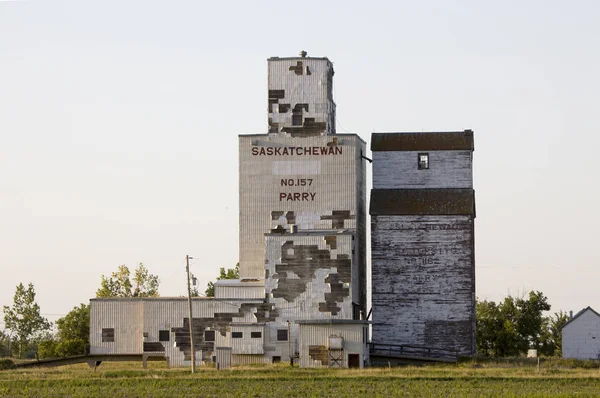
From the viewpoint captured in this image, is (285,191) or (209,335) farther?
(285,191)

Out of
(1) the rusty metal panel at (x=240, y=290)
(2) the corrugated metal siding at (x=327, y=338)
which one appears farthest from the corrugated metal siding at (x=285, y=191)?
(2) the corrugated metal siding at (x=327, y=338)

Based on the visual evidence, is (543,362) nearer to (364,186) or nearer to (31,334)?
(364,186)

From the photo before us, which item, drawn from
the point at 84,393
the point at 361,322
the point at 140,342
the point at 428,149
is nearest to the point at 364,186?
the point at 428,149

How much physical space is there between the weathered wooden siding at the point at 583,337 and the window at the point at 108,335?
2834cm

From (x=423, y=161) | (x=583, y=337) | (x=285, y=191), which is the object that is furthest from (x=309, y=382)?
(x=583, y=337)

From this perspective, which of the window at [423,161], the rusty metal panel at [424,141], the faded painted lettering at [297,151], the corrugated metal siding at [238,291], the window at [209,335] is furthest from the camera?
the window at [423,161]

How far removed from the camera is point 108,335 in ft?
262

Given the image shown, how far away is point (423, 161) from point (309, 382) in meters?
25.8

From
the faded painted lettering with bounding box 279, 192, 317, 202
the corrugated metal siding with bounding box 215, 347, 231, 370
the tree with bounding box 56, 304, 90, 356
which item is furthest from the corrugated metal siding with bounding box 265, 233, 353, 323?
the tree with bounding box 56, 304, 90, 356

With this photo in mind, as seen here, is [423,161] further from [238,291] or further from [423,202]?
[238,291]

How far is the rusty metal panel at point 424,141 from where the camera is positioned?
83562 mm

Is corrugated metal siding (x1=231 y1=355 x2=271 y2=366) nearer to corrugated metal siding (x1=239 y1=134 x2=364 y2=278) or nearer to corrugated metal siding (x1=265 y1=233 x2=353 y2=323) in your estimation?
corrugated metal siding (x1=265 y1=233 x2=353 y2=323)

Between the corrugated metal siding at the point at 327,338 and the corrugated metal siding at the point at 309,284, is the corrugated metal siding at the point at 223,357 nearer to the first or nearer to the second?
the corrugated metal siding at the point at 309,284

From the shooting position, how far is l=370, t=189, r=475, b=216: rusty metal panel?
267ft
